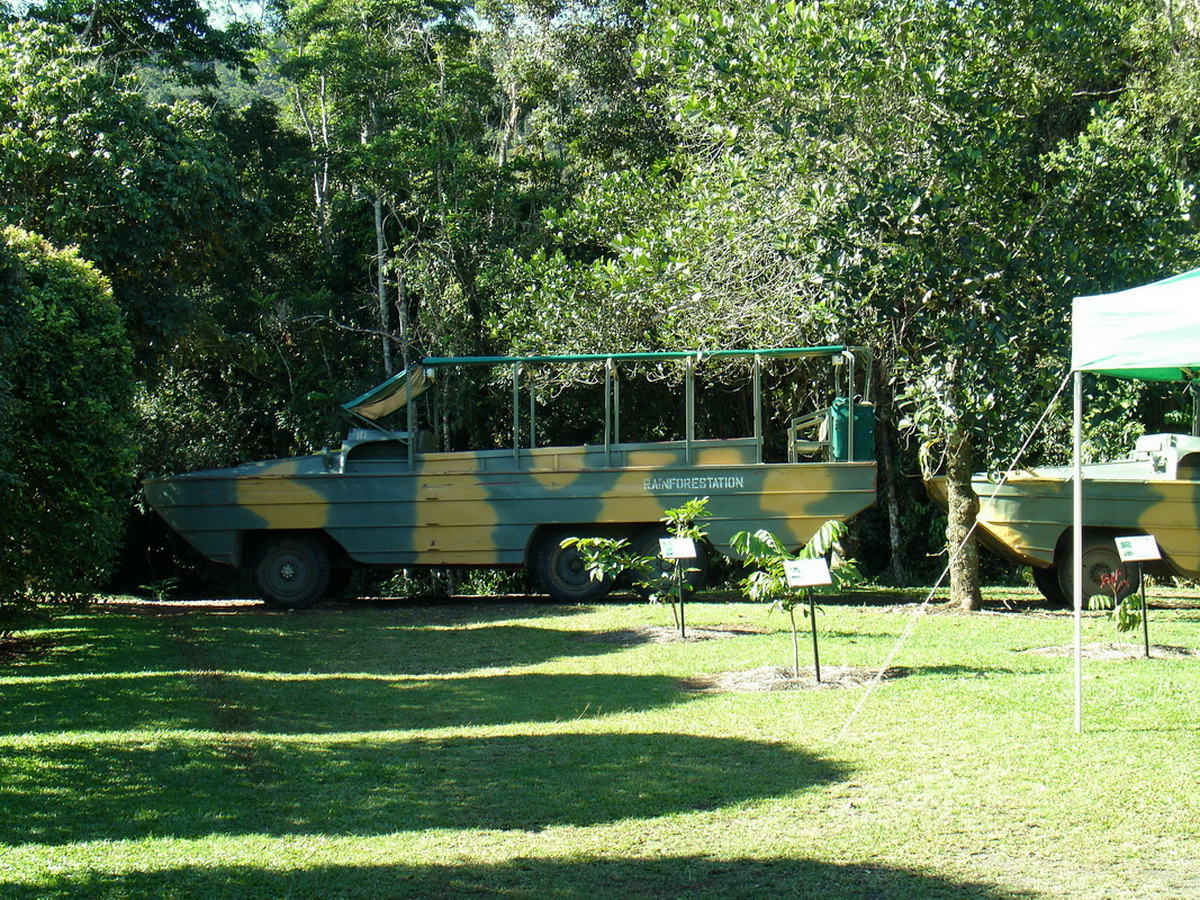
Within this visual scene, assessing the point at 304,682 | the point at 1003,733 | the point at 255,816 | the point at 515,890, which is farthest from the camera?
the point at 304,682

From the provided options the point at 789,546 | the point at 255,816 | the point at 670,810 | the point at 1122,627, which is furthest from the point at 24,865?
the point at 789,546

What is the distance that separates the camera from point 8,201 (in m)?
14.1

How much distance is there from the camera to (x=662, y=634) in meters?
11.1

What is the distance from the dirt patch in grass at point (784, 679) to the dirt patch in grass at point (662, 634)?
1894 mm

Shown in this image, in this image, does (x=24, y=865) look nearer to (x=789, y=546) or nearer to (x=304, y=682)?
(x=304, y=682)

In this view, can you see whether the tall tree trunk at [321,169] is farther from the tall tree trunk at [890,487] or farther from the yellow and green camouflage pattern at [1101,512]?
the yellow and green camouflage pattern at [1101,512]

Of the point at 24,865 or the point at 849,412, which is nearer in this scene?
the point at 24,865

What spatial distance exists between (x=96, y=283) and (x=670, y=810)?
829cm

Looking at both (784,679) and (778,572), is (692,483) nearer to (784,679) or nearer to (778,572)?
(778,572)

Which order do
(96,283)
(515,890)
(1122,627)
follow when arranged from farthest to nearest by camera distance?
1. (96,283)
2. (1122,627)
3. (515,890)

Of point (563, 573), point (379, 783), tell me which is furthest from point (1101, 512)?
point (379, 783)

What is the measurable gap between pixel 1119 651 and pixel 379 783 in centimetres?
611

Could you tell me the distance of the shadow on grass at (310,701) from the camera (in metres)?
7.45

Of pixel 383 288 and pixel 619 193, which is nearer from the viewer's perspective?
pixel 619 193
